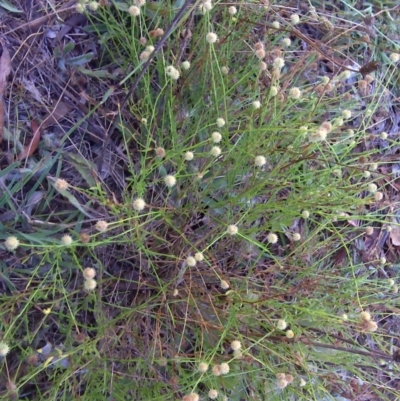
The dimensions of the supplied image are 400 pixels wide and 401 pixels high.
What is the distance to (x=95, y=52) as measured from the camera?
108cm

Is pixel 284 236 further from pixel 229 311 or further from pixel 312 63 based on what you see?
pixel 312 63

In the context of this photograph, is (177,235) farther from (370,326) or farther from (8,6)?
(8,6)

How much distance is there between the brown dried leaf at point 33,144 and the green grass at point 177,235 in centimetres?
2

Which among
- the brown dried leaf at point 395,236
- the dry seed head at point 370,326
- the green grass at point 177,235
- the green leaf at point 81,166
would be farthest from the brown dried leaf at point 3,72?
the brown dried leaf at point 395,236

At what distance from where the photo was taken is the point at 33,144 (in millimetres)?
992

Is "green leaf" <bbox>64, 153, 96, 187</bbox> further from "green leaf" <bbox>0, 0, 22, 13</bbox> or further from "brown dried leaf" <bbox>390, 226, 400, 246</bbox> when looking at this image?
"brown dried leaf" <bbox>390, 226, 400, 246</bbox>

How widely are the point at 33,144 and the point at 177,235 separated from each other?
1.12ft

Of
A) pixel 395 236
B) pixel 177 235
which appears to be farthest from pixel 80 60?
pixel 395 236

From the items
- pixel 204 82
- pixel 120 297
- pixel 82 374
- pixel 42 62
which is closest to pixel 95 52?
pixel 42 62

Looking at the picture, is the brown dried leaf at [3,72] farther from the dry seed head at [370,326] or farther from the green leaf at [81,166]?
the dry seed head at [370,326]

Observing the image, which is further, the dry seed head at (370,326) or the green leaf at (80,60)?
the green leaf at (80,60)

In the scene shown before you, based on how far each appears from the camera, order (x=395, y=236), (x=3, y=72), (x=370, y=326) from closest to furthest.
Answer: (x=370, y=326), (x=3, y=72), (x=395, y=236)

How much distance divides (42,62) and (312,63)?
597 mm

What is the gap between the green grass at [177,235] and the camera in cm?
94
